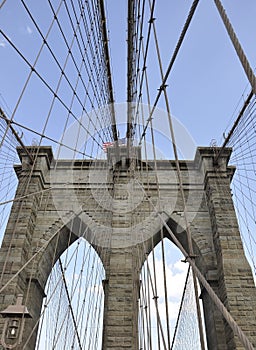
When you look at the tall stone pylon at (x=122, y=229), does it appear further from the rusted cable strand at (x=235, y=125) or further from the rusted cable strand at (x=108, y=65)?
the rusted cable strand at (x=108, y=65)

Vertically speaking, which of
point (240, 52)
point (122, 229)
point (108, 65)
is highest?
point (108, 65)

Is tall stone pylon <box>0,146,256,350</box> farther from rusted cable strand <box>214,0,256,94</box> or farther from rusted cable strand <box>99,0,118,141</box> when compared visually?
rusted cable strand <box>214,0,256,94</box>

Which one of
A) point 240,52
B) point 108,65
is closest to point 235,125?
point 108,65

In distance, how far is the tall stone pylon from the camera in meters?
5.44

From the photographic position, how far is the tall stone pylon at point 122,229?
5.44 m

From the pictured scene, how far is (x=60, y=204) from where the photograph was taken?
23.3 feet

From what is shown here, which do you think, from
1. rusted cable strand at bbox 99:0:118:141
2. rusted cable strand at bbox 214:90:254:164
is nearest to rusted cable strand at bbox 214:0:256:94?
rusted cable strand at bbox 214:90:254:164

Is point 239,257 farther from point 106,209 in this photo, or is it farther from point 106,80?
point 106,80

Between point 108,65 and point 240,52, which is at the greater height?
point 108,65

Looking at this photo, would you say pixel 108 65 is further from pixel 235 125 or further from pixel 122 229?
pixel 122 229

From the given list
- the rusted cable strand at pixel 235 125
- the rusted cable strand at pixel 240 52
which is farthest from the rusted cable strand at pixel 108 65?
the rusted cable strand at pixel 240 52

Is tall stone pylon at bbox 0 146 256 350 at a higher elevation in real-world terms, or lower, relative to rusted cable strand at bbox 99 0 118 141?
lower

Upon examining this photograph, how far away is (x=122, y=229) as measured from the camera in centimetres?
663

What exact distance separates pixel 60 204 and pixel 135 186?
64.8 inches
